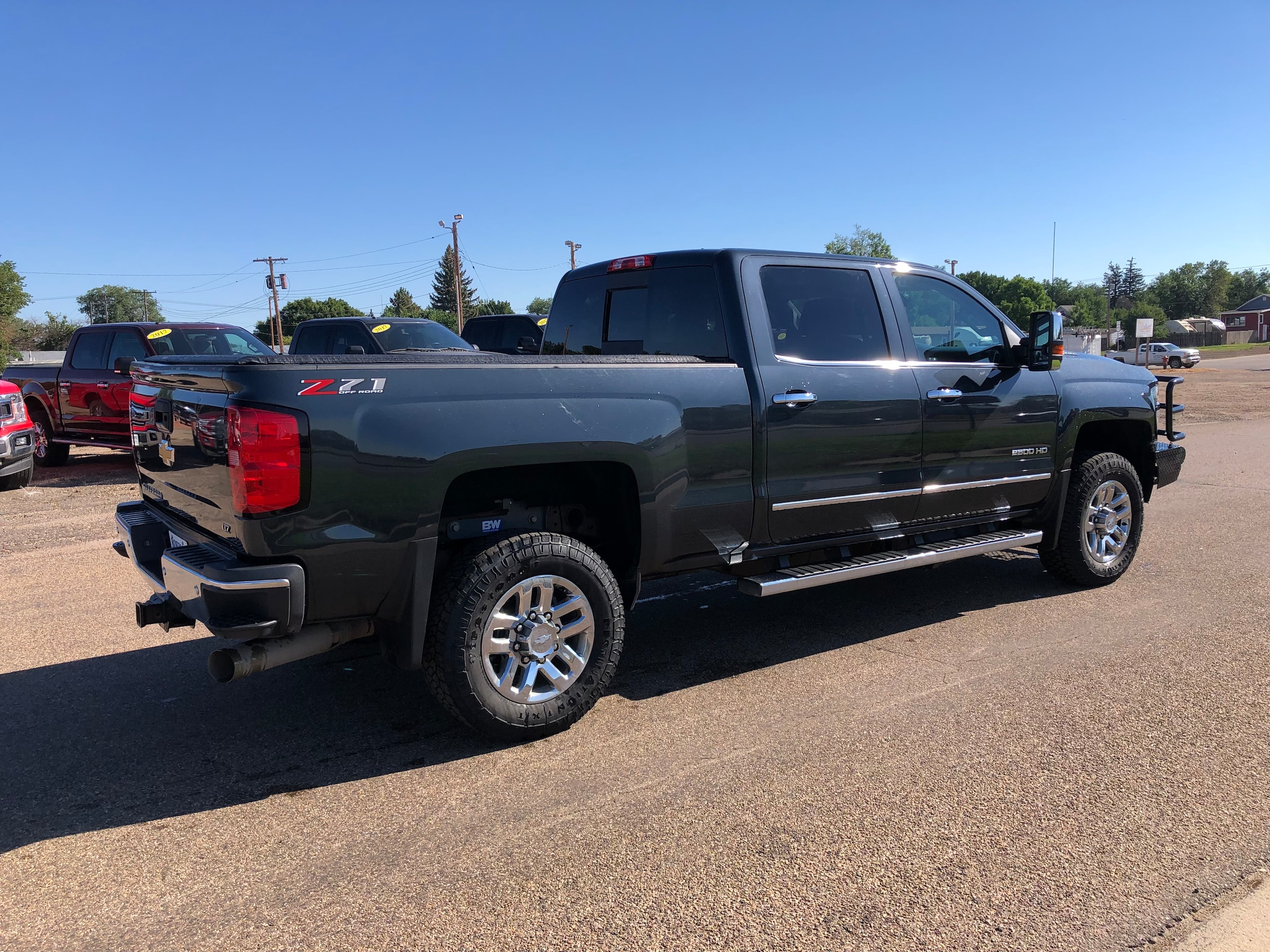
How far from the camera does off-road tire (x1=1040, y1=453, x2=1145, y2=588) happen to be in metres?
6.05

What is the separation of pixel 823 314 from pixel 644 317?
96 centimetres

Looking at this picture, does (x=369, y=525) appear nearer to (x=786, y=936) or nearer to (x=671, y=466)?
(x=671, y=466)

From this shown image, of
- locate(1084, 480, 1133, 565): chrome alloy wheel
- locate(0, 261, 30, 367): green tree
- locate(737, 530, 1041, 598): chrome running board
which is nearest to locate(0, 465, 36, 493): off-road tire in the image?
locate(737, 530, 1041, 598): chrome running board

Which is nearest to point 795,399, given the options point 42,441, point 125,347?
point 125,347

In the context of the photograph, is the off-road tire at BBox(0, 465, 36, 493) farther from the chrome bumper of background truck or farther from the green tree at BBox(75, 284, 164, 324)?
the green tree at BBox(75, 284, 164, 324)

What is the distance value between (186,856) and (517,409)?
195 centimetres

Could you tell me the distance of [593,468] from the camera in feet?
13.7

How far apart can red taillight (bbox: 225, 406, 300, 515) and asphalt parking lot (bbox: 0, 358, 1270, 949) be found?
1.13 m

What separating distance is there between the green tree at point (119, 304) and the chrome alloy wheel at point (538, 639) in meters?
144

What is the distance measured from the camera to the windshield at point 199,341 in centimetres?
1184

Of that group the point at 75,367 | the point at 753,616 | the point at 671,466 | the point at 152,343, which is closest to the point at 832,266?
the point at 671,466

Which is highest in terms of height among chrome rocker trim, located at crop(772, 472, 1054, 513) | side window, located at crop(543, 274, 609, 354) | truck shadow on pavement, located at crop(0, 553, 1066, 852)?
side window, located at crop(543, 274, 609, 354)

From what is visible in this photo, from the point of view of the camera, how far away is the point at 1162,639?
516 centimetres

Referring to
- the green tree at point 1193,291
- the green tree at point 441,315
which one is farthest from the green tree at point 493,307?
the green tree at point 1193,291
